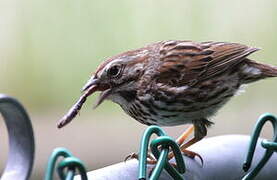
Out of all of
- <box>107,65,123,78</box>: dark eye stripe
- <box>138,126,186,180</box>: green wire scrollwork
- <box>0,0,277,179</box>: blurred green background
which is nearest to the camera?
<box>138,126,186,180</box>: green wire scrollwork

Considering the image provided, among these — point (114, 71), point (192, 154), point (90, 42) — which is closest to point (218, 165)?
point (192, 154)

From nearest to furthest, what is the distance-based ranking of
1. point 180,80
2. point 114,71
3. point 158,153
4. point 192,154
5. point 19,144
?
point 19,144
point 158,153
point 192,154
point 114,71
point 180,80

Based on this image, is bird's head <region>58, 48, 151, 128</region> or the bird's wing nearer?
bird's head <region>58, 48, 151, 128</region>

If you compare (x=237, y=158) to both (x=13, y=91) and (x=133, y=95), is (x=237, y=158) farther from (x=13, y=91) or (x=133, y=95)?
(x=13, y=91)

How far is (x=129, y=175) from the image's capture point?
82.4 inches

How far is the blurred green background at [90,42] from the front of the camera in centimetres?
541

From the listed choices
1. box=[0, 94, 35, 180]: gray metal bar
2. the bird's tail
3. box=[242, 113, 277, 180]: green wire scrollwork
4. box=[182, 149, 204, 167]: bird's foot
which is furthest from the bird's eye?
box=[0, 94, 35, 180]: gray metal bar

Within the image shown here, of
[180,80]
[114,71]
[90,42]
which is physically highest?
[114,71]

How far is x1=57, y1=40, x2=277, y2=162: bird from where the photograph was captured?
3064 mm

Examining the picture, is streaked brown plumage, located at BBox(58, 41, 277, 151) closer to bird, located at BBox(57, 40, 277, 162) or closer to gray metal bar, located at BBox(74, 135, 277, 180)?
bird, located at BBox(57, 40, 277, 162)

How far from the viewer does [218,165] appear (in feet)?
7.39

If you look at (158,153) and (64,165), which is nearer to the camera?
(64,165)

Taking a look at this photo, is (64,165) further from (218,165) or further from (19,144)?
(218,165)

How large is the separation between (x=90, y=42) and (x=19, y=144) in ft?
12.0
